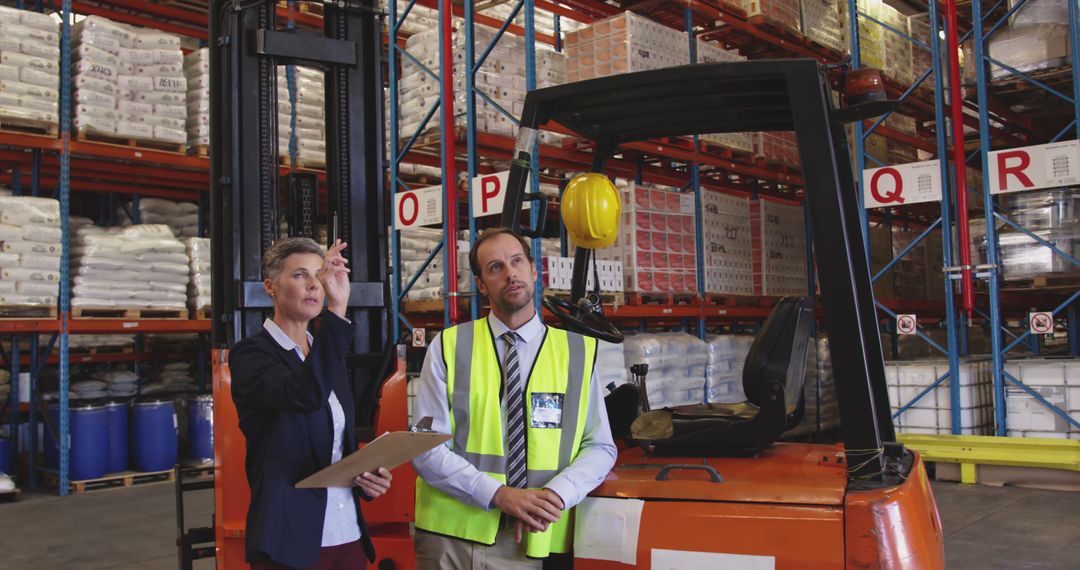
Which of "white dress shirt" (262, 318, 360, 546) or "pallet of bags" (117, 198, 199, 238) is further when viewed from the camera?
"pallet of bags" (117, 198, 199, 238)

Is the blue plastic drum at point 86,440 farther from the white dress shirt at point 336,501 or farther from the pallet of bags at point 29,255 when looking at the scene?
the white dress shirt at point 336,501

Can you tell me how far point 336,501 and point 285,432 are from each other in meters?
0.25

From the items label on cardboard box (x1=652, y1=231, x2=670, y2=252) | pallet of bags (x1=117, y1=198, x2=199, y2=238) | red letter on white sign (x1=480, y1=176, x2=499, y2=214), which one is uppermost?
pallet of bags (x1=117, y1=198, x2=199, y2=238)

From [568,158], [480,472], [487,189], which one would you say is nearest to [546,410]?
[480,472]

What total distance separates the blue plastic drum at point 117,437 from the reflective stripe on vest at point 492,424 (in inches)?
286

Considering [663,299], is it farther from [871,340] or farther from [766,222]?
[871,340]

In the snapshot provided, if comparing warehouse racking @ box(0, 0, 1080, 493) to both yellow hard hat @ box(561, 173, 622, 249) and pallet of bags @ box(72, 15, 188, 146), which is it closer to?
pallet of bags @ box(72, 15, 188, 146)

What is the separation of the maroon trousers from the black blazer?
0.04m

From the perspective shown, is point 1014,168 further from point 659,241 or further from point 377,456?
point 377,456

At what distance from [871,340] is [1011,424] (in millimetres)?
5628

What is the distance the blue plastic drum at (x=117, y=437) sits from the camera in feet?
28.8

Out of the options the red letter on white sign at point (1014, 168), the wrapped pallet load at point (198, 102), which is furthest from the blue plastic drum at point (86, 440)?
the red letter on white sign at point (1014, 168)

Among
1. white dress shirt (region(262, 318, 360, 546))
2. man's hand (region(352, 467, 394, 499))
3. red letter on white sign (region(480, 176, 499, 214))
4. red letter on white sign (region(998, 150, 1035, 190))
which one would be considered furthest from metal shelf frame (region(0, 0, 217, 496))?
red letter on white sign (region(998, 150, 1035, 190))

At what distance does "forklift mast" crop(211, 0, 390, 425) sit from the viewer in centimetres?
345
